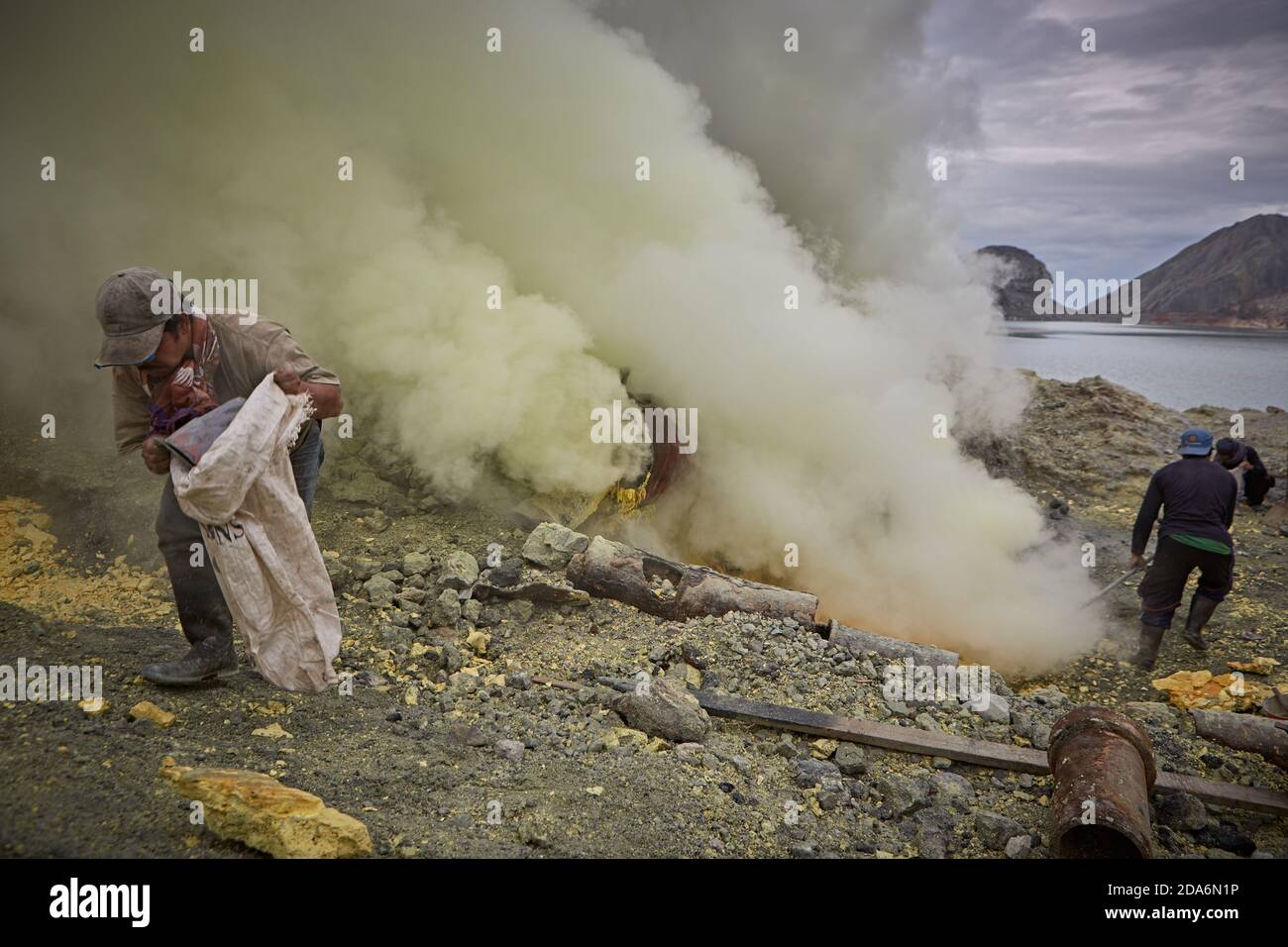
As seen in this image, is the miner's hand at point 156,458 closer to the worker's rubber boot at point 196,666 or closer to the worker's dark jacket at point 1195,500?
the worker's rubber boot at point 196,666

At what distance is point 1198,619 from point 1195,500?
106 cm

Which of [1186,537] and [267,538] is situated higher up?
[267,538]

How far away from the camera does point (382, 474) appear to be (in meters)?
5.72

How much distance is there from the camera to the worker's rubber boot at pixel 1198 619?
5.71 meters

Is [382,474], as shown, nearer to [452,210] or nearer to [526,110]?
[452,210]

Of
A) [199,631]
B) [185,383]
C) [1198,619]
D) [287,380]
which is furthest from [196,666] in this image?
[1198,619]

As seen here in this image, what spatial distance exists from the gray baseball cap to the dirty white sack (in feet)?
1.31

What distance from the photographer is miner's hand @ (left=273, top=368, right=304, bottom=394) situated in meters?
2.88

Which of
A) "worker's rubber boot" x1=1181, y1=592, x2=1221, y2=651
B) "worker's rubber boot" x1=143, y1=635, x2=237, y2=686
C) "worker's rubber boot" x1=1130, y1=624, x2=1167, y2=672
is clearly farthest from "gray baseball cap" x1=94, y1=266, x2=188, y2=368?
"worker's rubber boot" x1=1181, y1=592, x2=1221, y2=651

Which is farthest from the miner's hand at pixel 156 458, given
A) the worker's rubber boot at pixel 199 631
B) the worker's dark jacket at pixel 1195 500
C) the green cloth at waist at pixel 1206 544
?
the green cloth at waist at pixel 1206 544

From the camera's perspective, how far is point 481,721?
3.48 meters

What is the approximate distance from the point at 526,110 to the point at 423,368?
2495 millimetres

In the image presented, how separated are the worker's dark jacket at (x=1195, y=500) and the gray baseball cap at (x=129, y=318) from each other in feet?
19.7

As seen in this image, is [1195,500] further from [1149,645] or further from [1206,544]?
[1149,645]
